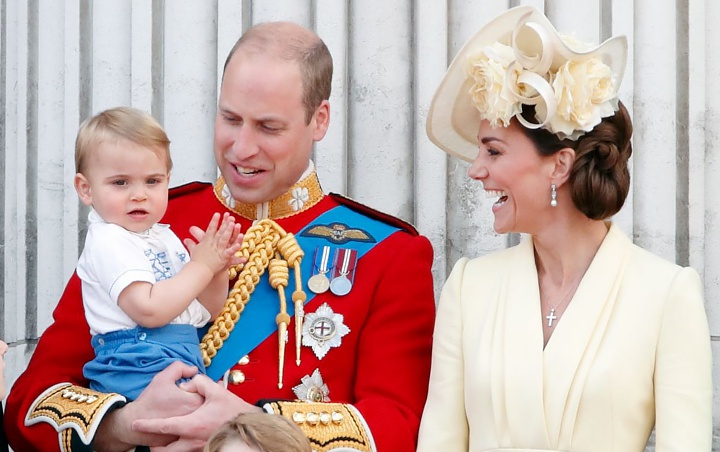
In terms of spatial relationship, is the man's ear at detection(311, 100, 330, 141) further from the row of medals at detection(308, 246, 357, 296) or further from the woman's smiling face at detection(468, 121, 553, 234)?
the woman's smiling face at detection(468, 121, 553, 234)

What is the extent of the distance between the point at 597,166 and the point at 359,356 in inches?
32.1

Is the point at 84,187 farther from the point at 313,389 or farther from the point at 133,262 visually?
the point at 313,389

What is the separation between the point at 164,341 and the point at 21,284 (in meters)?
1.35

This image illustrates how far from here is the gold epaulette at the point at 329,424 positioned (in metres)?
3.55

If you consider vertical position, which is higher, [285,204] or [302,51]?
[302,51]

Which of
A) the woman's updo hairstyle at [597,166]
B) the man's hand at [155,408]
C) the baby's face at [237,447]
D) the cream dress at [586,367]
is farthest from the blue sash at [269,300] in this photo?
the baby's face at [237,447]

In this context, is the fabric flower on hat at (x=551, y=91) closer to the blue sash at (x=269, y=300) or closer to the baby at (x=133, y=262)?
the blue sash at (x=269, y=300)

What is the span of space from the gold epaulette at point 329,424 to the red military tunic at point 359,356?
0.02m

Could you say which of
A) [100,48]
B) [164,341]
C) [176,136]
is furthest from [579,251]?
[100,48]

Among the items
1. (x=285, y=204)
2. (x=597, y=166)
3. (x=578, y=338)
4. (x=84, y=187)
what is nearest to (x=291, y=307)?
(x=285, y=204)

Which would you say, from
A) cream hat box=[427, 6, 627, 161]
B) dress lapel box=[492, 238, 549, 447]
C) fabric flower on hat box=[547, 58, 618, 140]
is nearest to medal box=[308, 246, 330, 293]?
dress lapel box=[492, 238, 549, 447]

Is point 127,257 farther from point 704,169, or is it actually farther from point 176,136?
point 704,169

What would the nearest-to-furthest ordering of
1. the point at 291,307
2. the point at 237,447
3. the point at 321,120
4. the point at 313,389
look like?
the point at 237,447 → the point at 313,389 → the point at 291,307 → the point at 321,120

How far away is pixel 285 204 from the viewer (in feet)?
13.4
